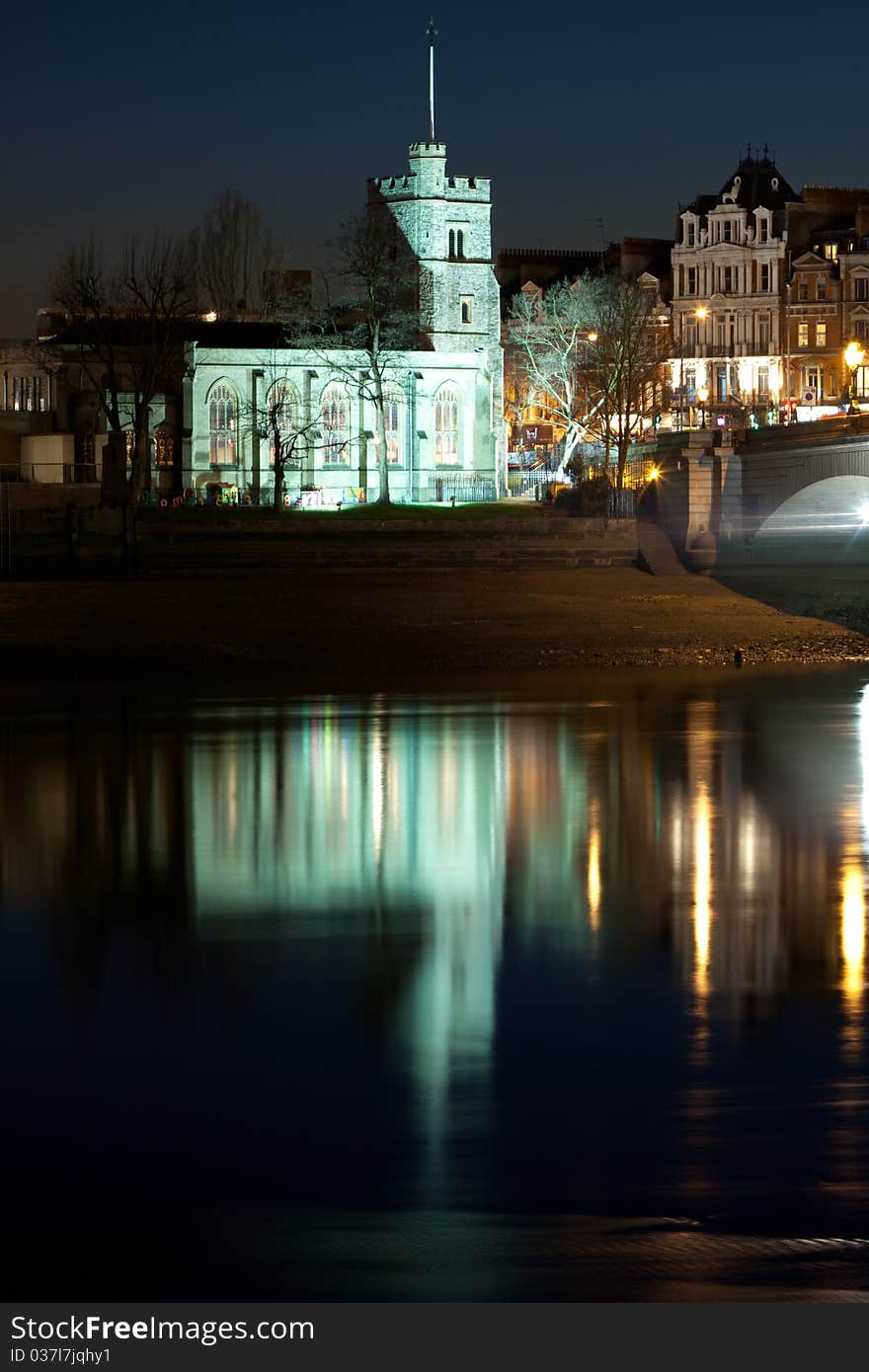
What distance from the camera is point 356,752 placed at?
24.4 m

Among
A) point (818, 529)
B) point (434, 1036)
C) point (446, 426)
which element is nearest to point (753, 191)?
point (446, 426)

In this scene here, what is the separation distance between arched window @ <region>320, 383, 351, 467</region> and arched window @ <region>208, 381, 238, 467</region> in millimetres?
5049

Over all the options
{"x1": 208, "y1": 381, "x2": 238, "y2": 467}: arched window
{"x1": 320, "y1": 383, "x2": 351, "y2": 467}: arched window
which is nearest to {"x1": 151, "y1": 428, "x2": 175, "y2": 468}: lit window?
{"x1": 208, "y1": 381, "x2": 238, "y2": 467}: arched window

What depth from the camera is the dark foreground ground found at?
3581 cm

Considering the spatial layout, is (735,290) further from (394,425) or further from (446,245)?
(394,425)

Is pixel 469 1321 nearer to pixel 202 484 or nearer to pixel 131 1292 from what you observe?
pixel 131 1292

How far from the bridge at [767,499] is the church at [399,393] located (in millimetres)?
25069

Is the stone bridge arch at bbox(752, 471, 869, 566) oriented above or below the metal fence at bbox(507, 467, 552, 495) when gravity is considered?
below

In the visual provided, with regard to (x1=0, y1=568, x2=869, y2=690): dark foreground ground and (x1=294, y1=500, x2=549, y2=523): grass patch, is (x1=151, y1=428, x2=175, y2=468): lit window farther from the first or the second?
(x1=0, y1=568, x2=869, y2=690): dark foreground ground

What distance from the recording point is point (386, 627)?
135 ft

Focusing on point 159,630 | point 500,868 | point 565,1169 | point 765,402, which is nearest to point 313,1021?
point 565,1169

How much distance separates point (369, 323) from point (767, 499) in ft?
113

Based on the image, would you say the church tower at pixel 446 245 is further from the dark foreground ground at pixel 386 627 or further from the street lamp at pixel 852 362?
the dark foreground ground at pixel 386 627

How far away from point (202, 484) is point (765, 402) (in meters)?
38.5
